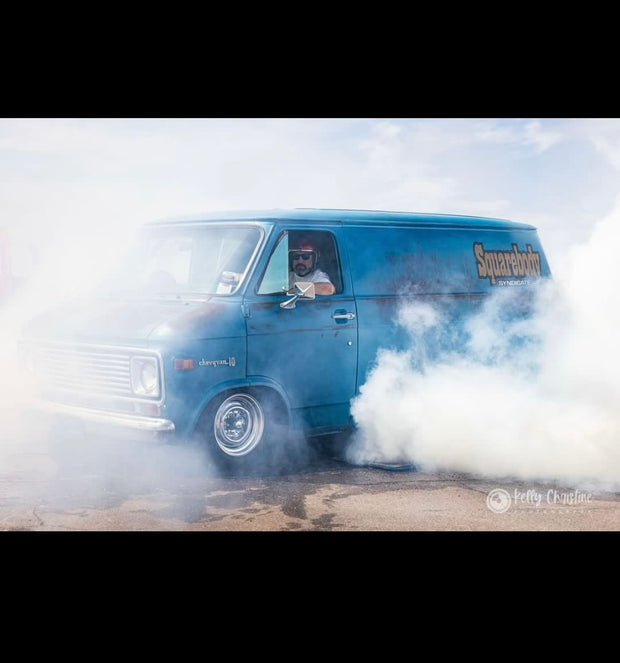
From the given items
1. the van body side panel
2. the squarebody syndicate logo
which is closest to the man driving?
the van body side panel

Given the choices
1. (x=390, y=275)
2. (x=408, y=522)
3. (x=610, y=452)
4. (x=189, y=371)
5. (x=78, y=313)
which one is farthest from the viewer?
(x=390, y=275)

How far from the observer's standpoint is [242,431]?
657cm

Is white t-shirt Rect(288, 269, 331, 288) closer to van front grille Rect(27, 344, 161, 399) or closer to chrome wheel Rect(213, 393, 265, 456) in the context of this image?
chrome wheel Rect(213, 393, 265, 456)

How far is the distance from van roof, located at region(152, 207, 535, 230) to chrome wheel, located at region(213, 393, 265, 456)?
1.59 metres

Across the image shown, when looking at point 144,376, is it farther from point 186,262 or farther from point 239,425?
point 186,262

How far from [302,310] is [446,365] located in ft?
5.62

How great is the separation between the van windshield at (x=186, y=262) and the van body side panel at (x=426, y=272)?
1073 millimetres

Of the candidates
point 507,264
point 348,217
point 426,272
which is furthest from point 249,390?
point 507,264

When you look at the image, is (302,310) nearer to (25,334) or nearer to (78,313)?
(78,313)

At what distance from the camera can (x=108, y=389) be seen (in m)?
6.46

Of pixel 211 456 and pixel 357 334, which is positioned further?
pixel 357 334

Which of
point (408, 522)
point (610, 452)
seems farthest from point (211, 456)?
point (610, 452)

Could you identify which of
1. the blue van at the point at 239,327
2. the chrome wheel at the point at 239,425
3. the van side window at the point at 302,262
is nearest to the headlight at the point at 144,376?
the blue van at the point at 239,327

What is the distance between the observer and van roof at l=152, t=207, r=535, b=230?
7066 millimetres
